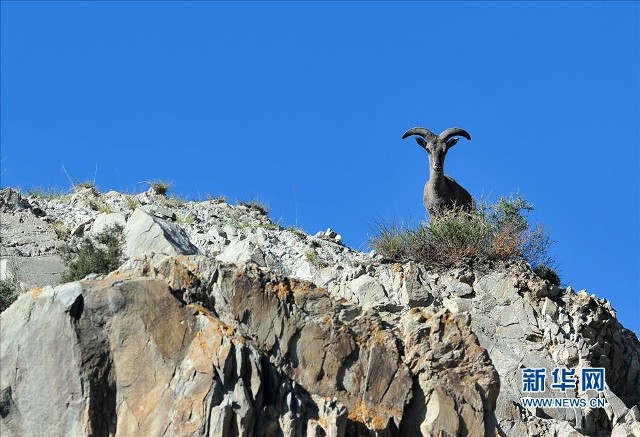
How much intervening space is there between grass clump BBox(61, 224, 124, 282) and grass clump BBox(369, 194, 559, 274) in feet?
15.1

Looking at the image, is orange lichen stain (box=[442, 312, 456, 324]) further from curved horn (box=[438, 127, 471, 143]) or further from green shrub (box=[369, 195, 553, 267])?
curved horn (box=[438, 127, 471, 143])

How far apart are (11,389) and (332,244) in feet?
31.6

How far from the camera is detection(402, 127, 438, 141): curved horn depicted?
2398cm

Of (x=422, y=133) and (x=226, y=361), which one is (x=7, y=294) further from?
(x=422, y=133)

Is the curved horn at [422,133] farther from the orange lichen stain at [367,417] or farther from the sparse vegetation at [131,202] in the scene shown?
the orange lichen stain at [367,417]

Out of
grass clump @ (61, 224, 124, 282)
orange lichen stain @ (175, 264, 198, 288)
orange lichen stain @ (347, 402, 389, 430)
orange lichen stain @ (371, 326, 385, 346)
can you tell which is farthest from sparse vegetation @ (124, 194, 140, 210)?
orange lichen stain @ (347, 402, 389, 430)

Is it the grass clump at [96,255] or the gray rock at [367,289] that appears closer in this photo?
the grass clump at [96,255]

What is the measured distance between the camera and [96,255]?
1614 cm

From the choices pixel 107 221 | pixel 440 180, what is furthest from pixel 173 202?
pixel 440 180

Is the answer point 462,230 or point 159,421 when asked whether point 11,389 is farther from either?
point 462,230

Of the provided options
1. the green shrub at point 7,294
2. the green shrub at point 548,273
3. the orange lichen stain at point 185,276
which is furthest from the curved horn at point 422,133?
the orange lichen stain at point 185,276

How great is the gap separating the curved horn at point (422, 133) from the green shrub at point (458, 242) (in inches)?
149

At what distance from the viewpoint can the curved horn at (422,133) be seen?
2398 centimetres

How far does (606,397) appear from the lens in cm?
1664
